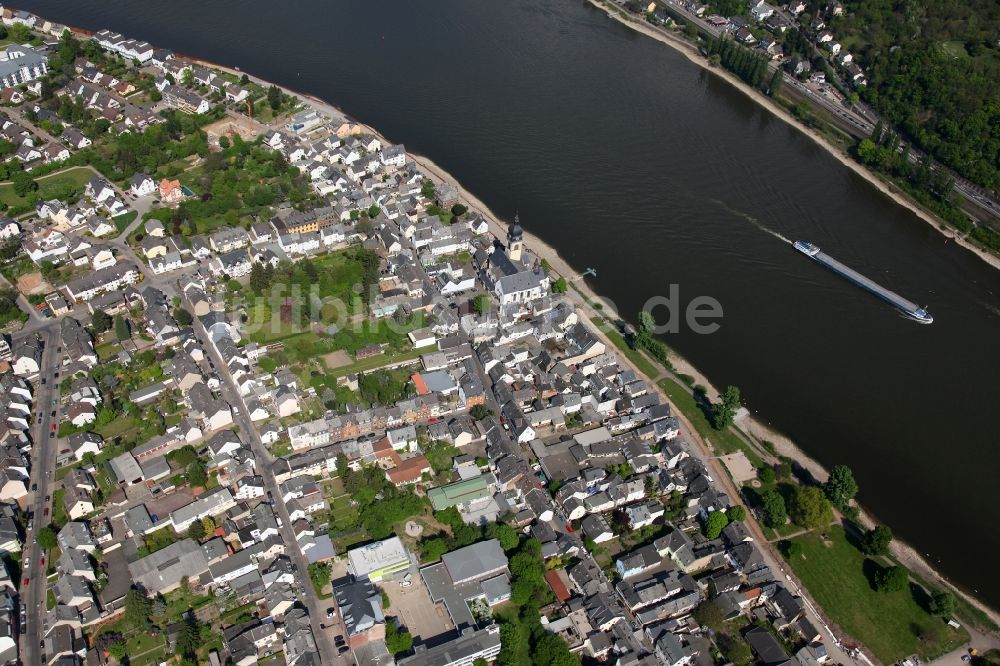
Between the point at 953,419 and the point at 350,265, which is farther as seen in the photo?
the point at 350,265

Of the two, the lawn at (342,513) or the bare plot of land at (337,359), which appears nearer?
the lawn at (342,513)

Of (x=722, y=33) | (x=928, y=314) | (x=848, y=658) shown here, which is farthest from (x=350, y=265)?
(x=722, y=33)

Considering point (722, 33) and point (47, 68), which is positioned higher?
point (722, 33)

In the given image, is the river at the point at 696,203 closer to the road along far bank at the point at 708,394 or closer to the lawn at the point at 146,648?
the road along far bank at the point at 708,394

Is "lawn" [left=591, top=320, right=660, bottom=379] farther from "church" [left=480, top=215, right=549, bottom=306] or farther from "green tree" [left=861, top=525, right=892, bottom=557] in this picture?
"green tree" [left=861, top=525, right=892, bottom=557]

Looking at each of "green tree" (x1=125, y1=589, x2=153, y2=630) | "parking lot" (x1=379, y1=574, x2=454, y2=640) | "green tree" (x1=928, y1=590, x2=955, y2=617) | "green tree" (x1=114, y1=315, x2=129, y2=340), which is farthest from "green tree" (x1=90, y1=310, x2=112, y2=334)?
"green tree" (x1=928, y1=590, x2=955, y2=617)

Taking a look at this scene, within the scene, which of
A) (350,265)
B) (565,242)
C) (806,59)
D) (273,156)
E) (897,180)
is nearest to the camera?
(350,265)

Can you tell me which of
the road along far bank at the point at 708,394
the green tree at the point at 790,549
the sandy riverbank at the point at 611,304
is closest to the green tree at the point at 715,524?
the road along far bank at the point at 708,394

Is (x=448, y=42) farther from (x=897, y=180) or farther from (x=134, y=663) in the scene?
(x=134, y=663)
